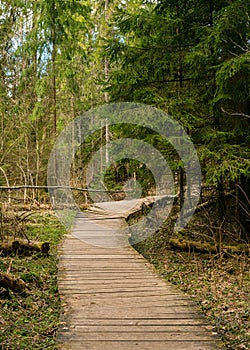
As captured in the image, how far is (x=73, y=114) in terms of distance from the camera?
21.4 m

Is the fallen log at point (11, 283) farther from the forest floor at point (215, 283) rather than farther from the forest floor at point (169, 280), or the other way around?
the forest floor at point (215, 283)

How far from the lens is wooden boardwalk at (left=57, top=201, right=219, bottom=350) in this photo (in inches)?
149

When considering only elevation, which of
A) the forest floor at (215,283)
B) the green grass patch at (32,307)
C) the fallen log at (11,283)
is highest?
the fallen log at (11,283)

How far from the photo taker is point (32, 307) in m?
A: 5.16

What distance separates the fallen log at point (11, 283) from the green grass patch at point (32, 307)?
73 millimetres

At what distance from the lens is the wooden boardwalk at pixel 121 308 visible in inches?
149

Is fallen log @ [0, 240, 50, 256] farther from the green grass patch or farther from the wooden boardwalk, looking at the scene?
the wooden boardwalk

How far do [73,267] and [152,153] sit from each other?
11.6ft

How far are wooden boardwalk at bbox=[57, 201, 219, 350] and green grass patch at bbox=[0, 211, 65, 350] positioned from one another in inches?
8.8

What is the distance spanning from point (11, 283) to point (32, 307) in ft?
1.95

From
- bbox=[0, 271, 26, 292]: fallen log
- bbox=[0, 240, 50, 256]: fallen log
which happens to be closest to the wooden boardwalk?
bbox=[0, 240, 50, 256]: fallen log

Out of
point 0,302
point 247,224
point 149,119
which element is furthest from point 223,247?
point 0,302

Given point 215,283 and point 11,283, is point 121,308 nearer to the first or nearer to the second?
point 11,283

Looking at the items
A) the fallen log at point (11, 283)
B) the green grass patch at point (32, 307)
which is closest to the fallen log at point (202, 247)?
the green grass patch at point (32, 307)
